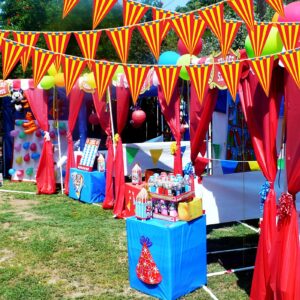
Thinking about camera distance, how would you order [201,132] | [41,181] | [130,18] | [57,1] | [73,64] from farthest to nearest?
1. [57,1]
2. [41,181]
3. [201,132]
4. [73,64]
5. [130,18]

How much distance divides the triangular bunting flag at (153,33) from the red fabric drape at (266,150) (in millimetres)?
1113

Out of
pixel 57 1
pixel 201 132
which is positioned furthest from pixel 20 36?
pixel 57 1

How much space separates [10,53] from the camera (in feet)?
17.3

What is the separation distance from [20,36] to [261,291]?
12.4 feet

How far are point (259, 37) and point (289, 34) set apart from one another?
39cm

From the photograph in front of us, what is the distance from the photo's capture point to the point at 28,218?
8.21 meters

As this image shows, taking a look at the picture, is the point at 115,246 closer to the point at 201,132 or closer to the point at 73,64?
the point at 201,132

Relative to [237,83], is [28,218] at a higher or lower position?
lower

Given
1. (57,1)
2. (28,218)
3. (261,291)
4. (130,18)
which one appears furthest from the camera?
(57,1)

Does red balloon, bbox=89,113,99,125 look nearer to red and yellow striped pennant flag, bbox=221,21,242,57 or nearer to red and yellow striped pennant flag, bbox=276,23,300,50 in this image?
red and yellow striped pennant flag, bbox=221,21,242,57

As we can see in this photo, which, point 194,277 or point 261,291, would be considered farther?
point 194,277

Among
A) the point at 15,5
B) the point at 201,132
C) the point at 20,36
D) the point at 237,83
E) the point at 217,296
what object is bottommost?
the point at 217,296

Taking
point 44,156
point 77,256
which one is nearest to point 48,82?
point 44,156

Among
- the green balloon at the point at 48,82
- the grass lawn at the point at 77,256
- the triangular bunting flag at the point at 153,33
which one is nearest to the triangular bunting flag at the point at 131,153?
the grass lawn at the point at 77,256
